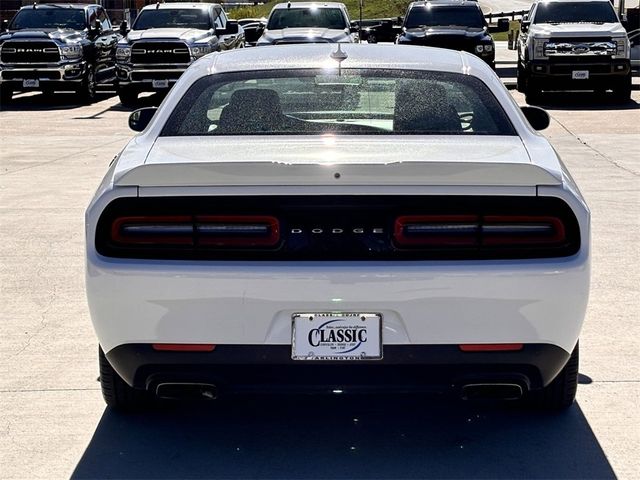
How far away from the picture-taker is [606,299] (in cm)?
730

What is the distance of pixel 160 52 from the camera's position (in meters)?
23.8

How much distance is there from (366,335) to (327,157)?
0.65 metres

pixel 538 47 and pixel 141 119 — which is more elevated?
pixel 141 119

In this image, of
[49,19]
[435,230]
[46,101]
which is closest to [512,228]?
[435,230]

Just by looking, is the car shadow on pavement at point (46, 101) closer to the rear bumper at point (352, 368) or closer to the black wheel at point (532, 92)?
the black wheel at point (532, 92)

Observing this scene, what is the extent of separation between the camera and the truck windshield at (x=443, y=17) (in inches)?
1001

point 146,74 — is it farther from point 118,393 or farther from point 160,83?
point 118,393

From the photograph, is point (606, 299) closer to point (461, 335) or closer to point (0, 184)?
point (461, 335)

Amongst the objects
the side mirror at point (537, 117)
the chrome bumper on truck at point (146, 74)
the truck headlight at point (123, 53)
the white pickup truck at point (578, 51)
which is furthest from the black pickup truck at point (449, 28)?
the side mirror at point (537, 117)

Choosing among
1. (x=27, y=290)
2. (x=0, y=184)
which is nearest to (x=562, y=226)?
(x=27, y=290)

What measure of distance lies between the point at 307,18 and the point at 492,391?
70.0 feet

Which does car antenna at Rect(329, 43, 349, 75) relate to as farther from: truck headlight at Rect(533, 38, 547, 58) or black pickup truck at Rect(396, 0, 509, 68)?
black pickup truck at Rect(396, 0, 509, 68)

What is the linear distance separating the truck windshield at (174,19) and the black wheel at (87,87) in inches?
50.1

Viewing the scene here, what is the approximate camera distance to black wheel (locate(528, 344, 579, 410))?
502 centimetres
